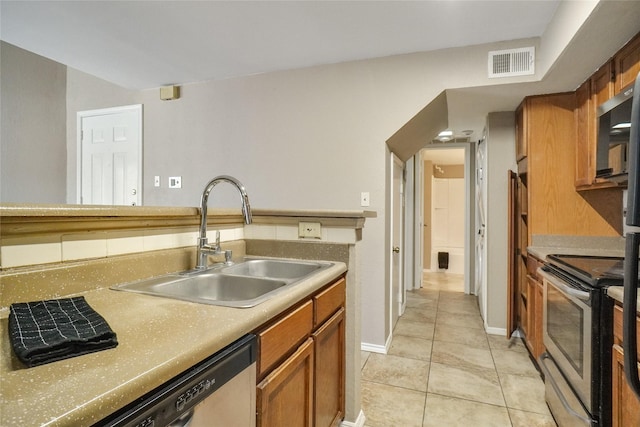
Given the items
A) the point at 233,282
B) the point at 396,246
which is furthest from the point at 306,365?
the point at 396,246

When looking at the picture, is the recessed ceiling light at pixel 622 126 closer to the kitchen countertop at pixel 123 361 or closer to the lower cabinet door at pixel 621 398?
the lower cabinet door at pixel 621 398

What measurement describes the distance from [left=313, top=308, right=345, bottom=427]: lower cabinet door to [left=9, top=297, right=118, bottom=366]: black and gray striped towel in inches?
30.3

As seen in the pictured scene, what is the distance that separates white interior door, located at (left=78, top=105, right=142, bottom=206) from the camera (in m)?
3.57

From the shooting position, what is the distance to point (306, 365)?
1199 mm

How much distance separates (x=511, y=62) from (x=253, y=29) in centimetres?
189

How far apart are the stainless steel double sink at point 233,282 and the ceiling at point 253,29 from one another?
163cm

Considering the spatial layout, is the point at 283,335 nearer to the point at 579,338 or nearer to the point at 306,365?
the point at 306,365

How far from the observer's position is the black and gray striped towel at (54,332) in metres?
0.57

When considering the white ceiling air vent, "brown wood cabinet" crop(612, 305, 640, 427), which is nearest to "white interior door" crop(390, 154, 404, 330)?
the white ceiling air vent

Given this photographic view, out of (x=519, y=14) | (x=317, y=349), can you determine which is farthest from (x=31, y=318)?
(x=519, y=14)

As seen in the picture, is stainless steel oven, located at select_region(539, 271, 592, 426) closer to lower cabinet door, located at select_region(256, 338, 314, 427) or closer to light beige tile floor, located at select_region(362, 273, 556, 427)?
light beige tile floor, located at select_region(362, 273, 556, 427)

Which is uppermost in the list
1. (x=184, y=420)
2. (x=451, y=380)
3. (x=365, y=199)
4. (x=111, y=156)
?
(x=111, y=156)

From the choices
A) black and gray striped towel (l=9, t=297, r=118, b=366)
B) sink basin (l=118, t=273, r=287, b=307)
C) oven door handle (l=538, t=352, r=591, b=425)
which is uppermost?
black and gray striped towel (l=9, t=297, r=118, b=366)

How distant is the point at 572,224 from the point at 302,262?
2.23 metres
